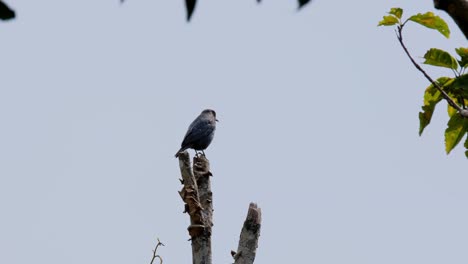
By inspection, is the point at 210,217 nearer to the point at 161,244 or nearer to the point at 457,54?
the point at 161,244

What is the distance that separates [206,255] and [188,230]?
26 centimetres

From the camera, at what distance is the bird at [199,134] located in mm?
14461

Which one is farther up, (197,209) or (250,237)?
(197,209)

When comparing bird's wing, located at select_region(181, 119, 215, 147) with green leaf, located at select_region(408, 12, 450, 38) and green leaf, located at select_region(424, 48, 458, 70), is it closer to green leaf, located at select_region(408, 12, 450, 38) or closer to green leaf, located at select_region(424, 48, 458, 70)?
green leaf, located at select_region(424, 48, 458, 70)

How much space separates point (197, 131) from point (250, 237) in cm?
916

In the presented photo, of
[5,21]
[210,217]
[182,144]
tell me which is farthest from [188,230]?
[182,144]

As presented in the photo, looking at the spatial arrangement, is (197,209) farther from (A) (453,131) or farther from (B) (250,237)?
(A) (453,131)

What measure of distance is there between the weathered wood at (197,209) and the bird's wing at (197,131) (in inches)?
324

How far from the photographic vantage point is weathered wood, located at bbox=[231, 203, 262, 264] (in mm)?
5559

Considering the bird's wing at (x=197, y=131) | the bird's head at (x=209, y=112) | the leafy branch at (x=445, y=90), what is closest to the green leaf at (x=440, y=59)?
the leafy branch at (x=445, y=90)

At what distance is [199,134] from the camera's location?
48.1 ft

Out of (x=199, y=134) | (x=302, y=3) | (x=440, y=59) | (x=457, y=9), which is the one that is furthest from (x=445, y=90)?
(x=199, y=134)

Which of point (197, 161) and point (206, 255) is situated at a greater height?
point (197, 161)

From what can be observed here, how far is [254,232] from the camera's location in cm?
569
